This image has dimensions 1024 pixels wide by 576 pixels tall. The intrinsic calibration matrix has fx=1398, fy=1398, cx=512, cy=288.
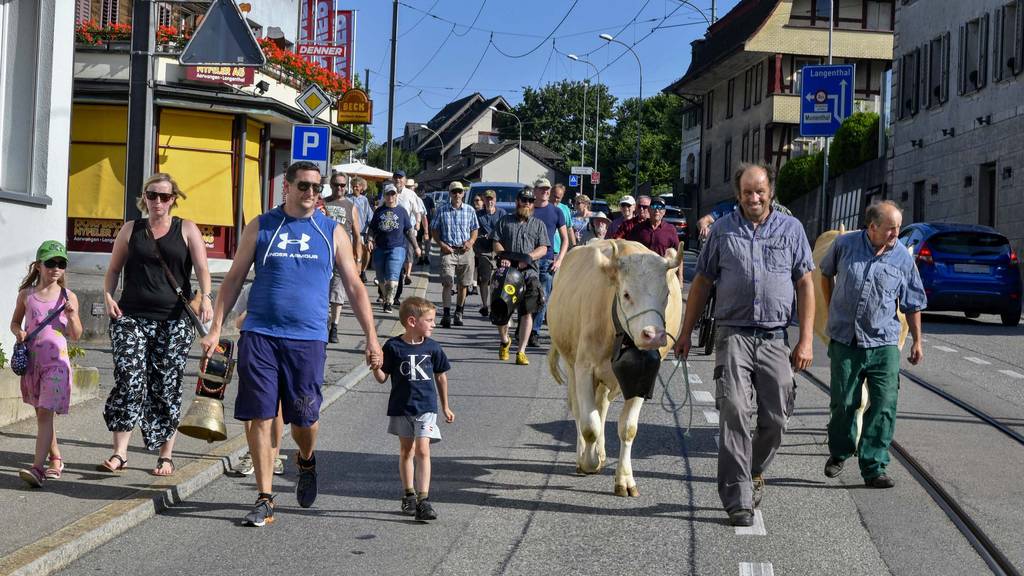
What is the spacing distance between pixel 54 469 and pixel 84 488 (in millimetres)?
378

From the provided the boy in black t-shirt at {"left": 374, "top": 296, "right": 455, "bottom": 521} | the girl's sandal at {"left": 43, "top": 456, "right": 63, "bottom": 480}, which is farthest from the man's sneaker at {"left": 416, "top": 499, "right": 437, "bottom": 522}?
the girl's sandal at {"left": 43, "top": 456, "right": 63, "bottom": 480}

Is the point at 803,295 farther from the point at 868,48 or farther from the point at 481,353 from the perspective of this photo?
the point at 868,48

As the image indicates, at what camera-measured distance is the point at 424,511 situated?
7.18m

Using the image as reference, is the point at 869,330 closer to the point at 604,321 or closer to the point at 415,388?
the point at 604,321

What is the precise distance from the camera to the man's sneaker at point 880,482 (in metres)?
8.26

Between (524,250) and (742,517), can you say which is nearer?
(742,517)

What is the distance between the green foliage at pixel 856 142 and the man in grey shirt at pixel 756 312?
37409 millimetres

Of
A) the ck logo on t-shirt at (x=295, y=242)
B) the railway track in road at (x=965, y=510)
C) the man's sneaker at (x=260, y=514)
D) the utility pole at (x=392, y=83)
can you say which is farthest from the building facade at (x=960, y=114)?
the man's sneaker at (x=260, y=514)

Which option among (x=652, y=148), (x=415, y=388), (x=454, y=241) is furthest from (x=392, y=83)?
(x=652, y=148)

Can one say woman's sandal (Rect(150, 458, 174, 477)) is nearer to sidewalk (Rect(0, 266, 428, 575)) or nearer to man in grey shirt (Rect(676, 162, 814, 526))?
sidewalk (Rect(0, 266, 428, 575))

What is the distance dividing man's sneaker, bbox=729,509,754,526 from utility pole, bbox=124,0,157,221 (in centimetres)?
611

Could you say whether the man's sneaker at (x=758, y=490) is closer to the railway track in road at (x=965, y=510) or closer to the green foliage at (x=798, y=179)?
the railway track in road at (x=965, y=510)

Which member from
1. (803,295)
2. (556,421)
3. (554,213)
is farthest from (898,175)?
(803,295)

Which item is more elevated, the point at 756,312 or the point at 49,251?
the point at 49,251
